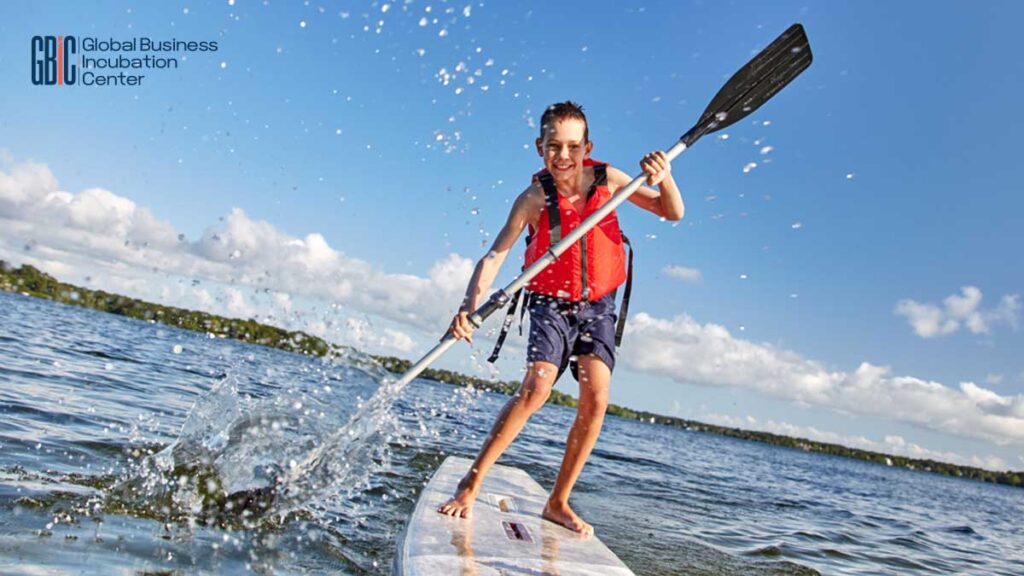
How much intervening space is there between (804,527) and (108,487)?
23.2 ft

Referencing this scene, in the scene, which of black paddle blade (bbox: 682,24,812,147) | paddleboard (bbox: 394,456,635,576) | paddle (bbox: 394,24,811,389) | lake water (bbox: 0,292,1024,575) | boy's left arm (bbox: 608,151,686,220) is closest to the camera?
paddleboard (bbox: 394,456,635,576)

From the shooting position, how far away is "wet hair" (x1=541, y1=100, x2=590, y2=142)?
3994mm

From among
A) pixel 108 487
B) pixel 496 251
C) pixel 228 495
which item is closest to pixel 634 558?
pixel 496 251

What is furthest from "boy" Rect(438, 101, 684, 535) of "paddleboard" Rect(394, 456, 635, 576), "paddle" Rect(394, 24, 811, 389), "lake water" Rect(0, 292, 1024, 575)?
"lake water" Rect(0, 292, 1024, 575)

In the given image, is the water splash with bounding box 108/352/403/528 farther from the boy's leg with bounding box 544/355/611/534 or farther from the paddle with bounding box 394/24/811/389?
the paddle with bounding box 394/24/811/389

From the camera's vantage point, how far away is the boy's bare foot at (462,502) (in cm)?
393

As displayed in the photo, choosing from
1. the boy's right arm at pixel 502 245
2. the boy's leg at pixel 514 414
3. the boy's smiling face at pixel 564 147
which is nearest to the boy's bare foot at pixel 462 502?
the boy's leg at pixel 514 414

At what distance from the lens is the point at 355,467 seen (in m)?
5.88

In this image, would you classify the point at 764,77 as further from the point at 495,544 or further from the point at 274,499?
the point at 274,499

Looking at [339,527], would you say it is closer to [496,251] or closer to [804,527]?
[496,251]

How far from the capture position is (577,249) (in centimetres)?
411

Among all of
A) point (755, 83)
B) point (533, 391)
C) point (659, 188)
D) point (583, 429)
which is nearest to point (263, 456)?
point (533, 391)

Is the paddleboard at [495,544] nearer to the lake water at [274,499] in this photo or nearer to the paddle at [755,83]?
the lake water at [274,499]

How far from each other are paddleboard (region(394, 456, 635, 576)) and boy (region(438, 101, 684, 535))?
0.17m
